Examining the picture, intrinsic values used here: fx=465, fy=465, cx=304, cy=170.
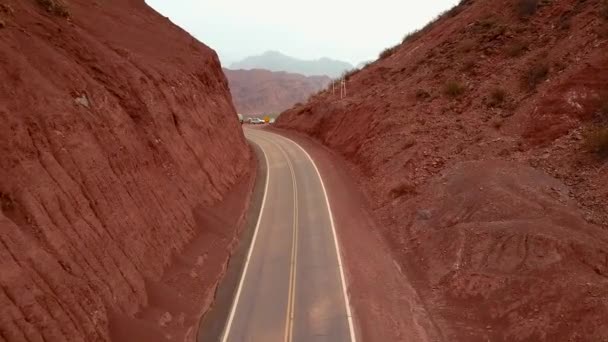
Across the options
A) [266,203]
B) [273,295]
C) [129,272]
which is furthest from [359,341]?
[266,203]

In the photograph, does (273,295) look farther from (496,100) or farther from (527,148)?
(496,100)

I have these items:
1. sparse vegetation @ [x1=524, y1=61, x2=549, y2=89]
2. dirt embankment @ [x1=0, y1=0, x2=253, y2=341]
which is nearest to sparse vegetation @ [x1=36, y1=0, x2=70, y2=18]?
dirt embankment @ [x1=0, y1=0, x2=253, y2=341]

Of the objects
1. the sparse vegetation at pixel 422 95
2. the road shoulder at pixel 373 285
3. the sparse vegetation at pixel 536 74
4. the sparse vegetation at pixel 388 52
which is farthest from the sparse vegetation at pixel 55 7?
the sparse vegetation at pixel 388 52

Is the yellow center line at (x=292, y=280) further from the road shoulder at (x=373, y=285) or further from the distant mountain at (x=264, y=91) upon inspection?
the distant mountain at (x=264, y=91)

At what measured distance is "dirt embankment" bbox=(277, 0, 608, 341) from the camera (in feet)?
45.6

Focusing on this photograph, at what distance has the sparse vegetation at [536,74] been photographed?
2620cm

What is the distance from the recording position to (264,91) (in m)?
172

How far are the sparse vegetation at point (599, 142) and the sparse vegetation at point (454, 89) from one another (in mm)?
11784

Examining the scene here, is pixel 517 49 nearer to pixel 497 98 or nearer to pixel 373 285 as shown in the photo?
pixel 497 98

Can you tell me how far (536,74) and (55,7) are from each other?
2483cm

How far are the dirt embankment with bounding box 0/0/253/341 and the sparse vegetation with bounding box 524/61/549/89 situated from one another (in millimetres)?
17650

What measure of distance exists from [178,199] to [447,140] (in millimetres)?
15183

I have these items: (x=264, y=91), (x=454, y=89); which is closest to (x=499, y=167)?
(x=454, y=89)

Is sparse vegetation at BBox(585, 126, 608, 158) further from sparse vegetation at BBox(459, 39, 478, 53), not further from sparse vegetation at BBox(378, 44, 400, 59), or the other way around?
sparse vegetation at BBox(378, 44, 400, 59)
